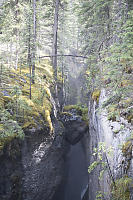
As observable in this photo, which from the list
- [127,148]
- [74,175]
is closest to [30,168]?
[127,148]

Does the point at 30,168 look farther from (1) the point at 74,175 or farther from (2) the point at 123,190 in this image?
(1) the point at 74,175

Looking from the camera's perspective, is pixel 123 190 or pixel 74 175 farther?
pixel 74 175

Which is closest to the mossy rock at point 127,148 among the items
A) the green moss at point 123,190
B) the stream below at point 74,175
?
the green moss at point 123,190

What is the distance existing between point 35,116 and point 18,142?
2.25 metres

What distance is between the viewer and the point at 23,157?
9.05 meters

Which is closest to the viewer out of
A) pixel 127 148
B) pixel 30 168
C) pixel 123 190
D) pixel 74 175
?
pixel 123 190

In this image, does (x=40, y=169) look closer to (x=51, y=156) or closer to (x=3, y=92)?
(x=51, y=156)

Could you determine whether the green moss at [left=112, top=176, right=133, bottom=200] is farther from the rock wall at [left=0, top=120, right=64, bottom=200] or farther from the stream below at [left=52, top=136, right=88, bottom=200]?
the stream below at [left=52, top=136, right=88, bottom=200]

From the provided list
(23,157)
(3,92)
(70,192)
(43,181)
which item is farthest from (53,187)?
(3,92)

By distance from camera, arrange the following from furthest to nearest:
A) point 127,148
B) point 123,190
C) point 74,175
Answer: point 74,175 < point 127,148 < point 123,190

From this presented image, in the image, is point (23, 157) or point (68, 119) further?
point (68, 119)

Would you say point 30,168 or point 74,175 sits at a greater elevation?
point 30,168

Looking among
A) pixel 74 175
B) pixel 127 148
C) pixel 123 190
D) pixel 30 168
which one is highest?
pixel 127 148

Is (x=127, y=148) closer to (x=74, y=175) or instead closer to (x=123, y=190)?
(x=123, y=190)
